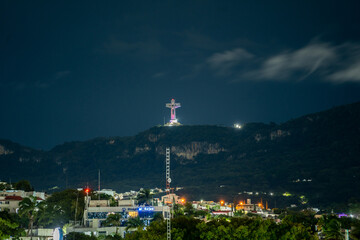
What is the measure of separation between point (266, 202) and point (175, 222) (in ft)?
452

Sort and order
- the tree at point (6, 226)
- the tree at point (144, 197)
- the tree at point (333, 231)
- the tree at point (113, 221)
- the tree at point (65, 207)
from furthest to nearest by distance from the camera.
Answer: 1. the tree at point (144, 197)
2. the tree at point (65, 207)
3. the tree at point (113, 221)
4. the tree at point (333, 231)
5. the tree at point (6, 226)

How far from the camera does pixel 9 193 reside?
11788cm

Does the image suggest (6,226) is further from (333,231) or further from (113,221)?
(333,231)

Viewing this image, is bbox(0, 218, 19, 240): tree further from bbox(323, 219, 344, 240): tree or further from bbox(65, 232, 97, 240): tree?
bbox(323, 219, 344, 240): tree

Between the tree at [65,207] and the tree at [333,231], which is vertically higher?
the tree at [65,207]

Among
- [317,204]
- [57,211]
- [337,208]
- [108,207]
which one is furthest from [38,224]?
[317,204]

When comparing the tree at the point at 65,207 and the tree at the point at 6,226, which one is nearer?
the tree at the point at 6,226

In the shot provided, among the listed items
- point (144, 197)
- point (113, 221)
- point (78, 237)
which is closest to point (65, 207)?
point (113, 221)

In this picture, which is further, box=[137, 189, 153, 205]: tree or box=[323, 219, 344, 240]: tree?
box=[137, 189, 153, 205]: tree

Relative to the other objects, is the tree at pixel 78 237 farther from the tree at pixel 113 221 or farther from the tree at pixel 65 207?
the tree at pixel 65 207

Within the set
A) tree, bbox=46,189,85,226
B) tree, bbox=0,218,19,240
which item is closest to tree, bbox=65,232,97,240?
tree, bbox=0,218,19,240

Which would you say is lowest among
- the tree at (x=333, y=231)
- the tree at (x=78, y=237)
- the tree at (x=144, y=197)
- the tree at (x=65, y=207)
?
the tree at (x=78, y=237)

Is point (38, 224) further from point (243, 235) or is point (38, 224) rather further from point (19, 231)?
point (243, 235)

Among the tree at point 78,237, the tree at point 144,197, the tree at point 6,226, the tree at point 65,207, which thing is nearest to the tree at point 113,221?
the tree at point 65,207
